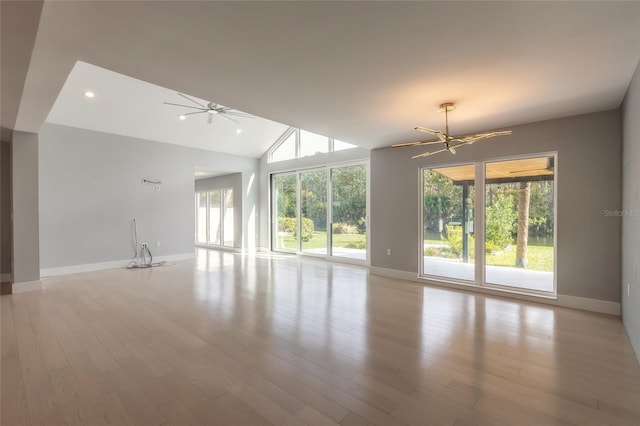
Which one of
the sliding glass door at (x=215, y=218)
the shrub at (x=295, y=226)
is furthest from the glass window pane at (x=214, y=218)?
the shrub at (x=295, y=226)

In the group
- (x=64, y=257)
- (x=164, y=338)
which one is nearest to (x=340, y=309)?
(x=164, y=338)

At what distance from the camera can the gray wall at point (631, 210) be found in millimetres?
2703

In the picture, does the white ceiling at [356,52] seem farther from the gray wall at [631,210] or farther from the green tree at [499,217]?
the green tree at [499,217]

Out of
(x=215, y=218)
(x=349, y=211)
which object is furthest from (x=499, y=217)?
(x=215, y=218)

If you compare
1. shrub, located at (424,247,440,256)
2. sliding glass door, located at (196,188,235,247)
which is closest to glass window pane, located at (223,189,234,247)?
sliding glass door, located at (196,188,235,247)

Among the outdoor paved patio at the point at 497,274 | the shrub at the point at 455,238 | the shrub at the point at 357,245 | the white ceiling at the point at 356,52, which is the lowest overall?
the outdoor paved patio at the point at 497,274

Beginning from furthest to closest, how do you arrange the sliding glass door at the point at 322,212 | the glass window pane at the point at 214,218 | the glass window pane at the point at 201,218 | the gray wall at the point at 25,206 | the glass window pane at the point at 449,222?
the glass window pane at the point at 201,218 → the glass window pane at the point at 214,218 → the sliding glass door at the point at 322,212 → the glass window pane at the point at 449,222 → the gray wall at the point at 25,206

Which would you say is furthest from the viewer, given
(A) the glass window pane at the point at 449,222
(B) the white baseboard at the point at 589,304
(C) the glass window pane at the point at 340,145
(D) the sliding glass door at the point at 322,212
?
(C) the glass window pane at the point at 340,145

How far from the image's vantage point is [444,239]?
534 cm

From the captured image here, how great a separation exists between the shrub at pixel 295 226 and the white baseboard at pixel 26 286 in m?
5.56

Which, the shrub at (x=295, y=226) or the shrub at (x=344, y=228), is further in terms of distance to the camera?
the shrub at (x=295, y=226)

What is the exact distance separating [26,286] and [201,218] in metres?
6.45

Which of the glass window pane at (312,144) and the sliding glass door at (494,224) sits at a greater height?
the glass window pane at (312,144)

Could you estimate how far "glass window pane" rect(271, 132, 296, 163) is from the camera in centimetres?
866
